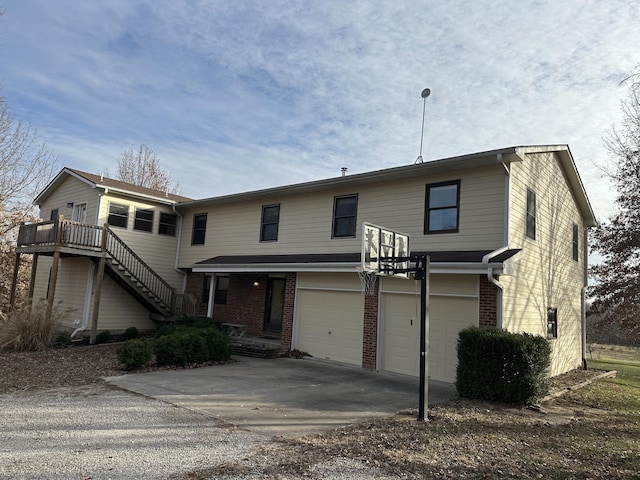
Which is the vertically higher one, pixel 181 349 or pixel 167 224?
pixel 167 224

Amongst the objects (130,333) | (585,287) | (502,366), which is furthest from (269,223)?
(585,287)

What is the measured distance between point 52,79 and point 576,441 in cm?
1803

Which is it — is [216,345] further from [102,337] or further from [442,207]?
[442,207]

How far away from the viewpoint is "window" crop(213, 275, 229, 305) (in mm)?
17641

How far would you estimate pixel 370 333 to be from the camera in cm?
1227

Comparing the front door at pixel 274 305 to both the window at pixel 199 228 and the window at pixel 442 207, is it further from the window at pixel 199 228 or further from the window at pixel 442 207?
the window at pixel 442 207

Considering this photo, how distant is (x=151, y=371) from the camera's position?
10789 millimetres

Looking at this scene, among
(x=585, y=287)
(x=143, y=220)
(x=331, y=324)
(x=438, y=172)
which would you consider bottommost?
(x=331, y=324)

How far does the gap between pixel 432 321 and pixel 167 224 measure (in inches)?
504

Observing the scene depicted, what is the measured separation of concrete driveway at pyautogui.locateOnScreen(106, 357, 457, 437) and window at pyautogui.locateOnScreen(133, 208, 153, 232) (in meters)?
8.66

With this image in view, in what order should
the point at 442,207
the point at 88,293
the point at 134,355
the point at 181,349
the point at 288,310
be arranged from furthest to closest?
the point at 88,293
the point at 288,310
the point at 442,207
the point at 181,349
the point at 134,355

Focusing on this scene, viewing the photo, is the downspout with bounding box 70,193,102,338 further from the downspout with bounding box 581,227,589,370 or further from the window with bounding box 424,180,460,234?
the downspout with bounding box 581,227,589,370

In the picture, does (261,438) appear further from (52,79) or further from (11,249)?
(11,249)

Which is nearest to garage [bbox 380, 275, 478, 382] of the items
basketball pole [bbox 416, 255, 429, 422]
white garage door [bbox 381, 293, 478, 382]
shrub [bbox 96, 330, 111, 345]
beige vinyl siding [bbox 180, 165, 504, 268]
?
white garage door [bbox 381, 293, 478, 382]
